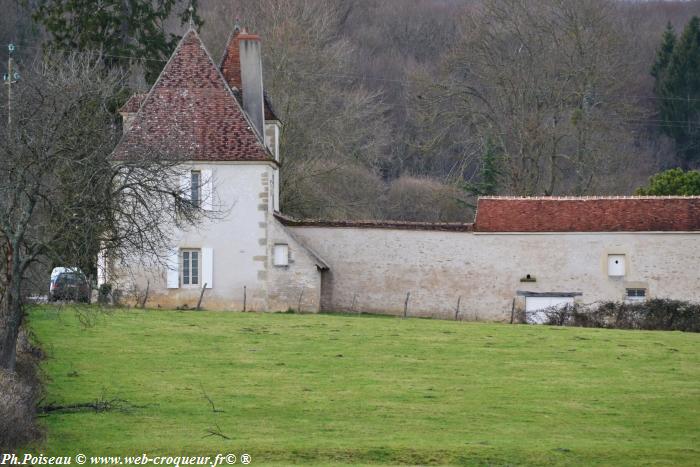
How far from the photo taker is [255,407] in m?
20.6

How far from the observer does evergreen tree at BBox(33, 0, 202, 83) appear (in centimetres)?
4766

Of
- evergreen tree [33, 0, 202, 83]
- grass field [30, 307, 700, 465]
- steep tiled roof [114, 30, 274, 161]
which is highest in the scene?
evergreen tree [33, 0, 202, 83]

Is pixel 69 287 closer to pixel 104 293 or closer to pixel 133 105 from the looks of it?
pixel 104 293

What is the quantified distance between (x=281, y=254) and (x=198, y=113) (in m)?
4.36

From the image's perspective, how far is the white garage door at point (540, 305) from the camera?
35.4 meters

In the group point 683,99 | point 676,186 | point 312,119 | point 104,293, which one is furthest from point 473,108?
point 104,293

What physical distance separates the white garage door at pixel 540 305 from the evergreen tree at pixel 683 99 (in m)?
36.7

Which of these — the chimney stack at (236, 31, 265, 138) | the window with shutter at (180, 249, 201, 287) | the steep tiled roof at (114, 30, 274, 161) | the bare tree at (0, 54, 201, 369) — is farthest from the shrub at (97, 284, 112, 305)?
the bare tree at (0, 54, 201, 369)

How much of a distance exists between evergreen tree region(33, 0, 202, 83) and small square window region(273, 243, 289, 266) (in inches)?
551

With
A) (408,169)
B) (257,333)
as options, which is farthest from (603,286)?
(408,169)

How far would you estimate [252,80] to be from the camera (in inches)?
1497

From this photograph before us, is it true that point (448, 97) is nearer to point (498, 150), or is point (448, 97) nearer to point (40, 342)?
point (498, 150)

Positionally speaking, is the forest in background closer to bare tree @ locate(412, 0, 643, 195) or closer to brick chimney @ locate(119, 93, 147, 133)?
bare tree @ locate(412, 0, 643, 195)

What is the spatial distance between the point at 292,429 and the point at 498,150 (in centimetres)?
3470
